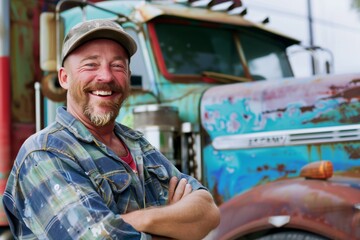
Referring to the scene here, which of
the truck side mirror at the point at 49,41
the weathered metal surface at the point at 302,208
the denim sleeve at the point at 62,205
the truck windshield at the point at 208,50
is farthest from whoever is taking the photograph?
the truck windshield at the point at 208,50

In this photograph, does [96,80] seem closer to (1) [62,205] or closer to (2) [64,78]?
(2) [64,78]

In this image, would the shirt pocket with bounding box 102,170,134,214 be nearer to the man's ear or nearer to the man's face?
the man's face

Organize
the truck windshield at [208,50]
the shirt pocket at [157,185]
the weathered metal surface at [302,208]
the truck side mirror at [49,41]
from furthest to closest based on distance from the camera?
the truck windshield at [208,50]
the truck side mirror at [49,41]
the weathered metal surface at [302,208]
the shirt pocket at [157,185]

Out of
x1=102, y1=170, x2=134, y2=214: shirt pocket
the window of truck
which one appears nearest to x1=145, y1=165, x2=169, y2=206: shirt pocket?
x1=102, y1=170, x2=134, y2=214: shirt pocket

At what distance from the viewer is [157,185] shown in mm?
1919

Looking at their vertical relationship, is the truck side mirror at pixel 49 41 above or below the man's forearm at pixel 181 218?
above

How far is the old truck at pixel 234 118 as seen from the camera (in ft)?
11.3

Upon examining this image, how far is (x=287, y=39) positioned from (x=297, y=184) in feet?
6.91

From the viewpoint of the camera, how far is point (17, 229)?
1724mm

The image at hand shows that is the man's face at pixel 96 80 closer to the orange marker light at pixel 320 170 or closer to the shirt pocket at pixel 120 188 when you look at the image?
the shirt pocket at pixel 120 188

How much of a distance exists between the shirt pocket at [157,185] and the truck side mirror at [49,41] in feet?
7.31

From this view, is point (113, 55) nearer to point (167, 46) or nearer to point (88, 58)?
point (88, 58)

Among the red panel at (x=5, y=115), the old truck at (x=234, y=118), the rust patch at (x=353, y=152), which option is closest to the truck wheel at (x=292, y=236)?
the old truck at (x=234, y=118)

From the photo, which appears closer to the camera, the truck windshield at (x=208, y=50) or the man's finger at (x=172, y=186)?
the man's finger at (x=172, y=186)
